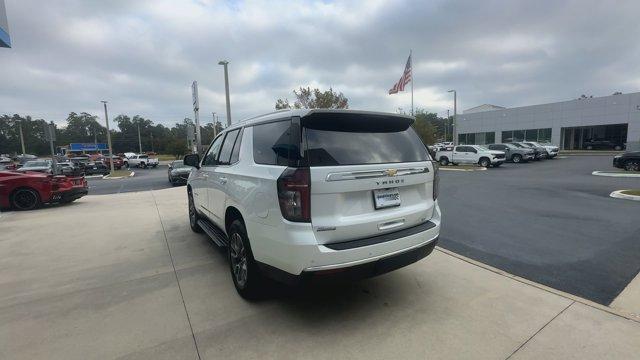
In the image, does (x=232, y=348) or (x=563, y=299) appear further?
(x=563, y=299)

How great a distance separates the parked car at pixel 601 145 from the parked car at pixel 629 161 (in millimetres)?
27984

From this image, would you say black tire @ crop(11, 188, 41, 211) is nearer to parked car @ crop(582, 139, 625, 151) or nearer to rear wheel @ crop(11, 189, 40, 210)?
rear wheel @ crop(11, 189, 40, 210)

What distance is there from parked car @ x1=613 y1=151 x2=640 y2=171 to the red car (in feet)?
79.6

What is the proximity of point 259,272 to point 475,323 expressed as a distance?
6.74ft

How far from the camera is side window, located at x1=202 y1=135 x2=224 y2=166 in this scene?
16.0 ft

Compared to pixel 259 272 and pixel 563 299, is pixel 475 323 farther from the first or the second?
pixel 259 272

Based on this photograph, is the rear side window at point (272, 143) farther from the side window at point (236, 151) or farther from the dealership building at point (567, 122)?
the dealership building at point (567, 122)

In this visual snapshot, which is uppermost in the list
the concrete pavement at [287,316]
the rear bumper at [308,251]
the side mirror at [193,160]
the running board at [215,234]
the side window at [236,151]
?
the side window at [236,151]

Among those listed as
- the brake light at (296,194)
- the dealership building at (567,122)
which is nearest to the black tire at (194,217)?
the brake light at (296,194)

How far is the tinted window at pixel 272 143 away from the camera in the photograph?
2.91m

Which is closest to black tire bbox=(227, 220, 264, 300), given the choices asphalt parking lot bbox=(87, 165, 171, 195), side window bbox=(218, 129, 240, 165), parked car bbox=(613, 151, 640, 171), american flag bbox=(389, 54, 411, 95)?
side window bbox=(218, 129, 240, 165)

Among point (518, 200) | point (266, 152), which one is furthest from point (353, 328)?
point (518, 200)

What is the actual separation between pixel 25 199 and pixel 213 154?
8.46 metres

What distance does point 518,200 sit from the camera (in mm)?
9094
